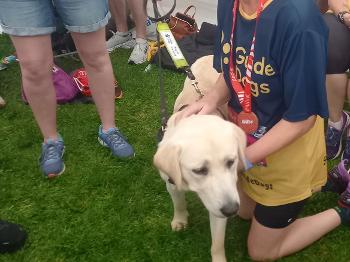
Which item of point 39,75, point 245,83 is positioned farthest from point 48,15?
point 245,83

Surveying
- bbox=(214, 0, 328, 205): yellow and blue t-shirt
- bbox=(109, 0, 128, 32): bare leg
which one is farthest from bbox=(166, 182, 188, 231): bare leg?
bbox=(109, 0, 128, 32): bare leg

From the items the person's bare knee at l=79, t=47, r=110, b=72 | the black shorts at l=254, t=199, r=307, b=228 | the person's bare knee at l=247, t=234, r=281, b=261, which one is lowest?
the person's bare knee at l=247, t=234, r=281, b=261

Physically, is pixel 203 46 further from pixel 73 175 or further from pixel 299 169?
pixel 299 169

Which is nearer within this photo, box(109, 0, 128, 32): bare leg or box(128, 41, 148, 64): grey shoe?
box(128, 41, 148, 64): grey shoe

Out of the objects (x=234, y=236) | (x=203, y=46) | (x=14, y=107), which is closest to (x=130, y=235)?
(x=234, y=236)

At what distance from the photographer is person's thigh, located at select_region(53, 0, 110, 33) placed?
2518 millimetres

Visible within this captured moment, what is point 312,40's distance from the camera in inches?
64.9

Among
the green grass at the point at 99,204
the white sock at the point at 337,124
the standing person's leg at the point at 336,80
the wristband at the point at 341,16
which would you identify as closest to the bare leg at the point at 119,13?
the green grass at the point at 99,204

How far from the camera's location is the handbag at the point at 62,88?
3746mm

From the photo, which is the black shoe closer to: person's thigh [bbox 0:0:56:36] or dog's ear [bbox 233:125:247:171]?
person's thigh [bbox 0:0:56:36]

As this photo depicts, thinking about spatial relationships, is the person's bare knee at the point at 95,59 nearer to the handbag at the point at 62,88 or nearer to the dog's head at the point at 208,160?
the handbag at the point at 62,88

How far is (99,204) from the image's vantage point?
8.93 ft

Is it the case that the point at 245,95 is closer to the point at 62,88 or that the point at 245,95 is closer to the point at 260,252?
the point at 260,252

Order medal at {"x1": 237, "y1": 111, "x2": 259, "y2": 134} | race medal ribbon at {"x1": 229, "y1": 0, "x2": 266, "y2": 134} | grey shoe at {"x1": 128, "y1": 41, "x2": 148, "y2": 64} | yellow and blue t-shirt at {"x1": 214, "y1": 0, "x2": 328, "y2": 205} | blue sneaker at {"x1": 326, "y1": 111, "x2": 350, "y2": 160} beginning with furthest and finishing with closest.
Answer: grey shoe at {"x1": 128, "y1": 41, "x2": 148, "y2": 64}, blue sneaker at {"x1": 326, "y1": 111, "x2": 350, "y2": 160}, medal at {"x1": 237, "y1": 111, "x2": 259, "y2": 134}, race medal ribbon at {"x1": 229, "y1": 0, "x2": 266, "y2": 134}, yellow and blue t-shirt at {"x1": 214, "y1": 0, "x2": 328, "y2": 205}
